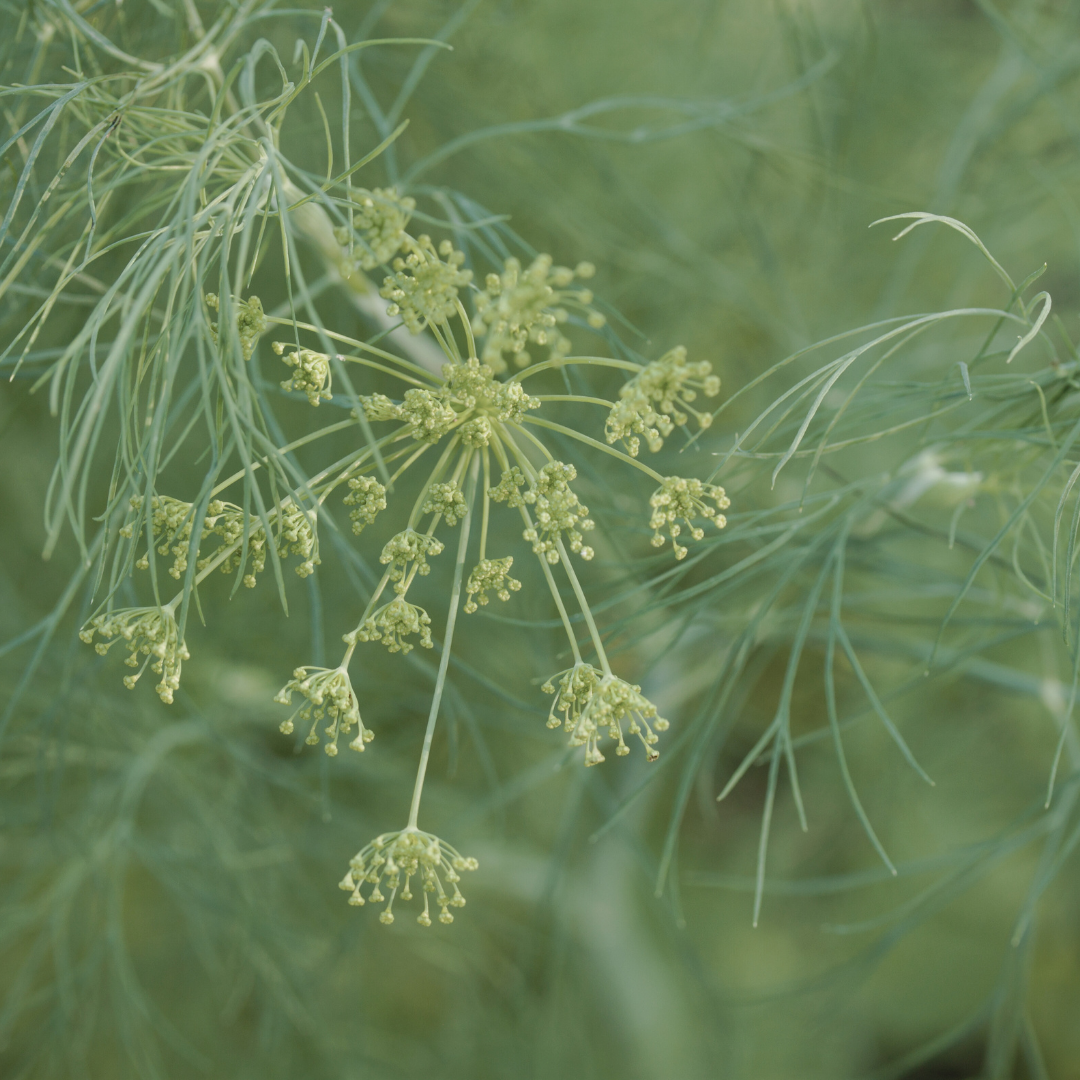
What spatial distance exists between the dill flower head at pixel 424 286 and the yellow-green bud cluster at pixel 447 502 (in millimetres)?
74

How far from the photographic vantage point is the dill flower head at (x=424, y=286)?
1.30 ft

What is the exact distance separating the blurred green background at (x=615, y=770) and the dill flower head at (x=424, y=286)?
294 mm

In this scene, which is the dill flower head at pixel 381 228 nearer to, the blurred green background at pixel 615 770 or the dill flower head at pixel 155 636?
the dill flower head at pixel 155 636

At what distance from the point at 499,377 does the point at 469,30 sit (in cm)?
62

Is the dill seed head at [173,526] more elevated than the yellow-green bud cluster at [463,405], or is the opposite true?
the yellow-green bud cluster at [463,405]

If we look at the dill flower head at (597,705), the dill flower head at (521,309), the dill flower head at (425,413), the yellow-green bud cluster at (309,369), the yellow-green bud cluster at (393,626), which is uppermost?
the dill flower head at (521,309)

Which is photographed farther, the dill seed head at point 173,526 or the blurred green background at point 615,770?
the blurred green background at point 615,770

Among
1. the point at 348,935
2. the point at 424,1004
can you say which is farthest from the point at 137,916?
the point at 348,935

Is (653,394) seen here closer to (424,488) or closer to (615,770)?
(424,488)

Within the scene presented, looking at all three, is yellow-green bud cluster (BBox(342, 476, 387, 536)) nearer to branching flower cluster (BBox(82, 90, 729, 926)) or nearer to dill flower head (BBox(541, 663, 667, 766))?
branching flower cluster (BBox(82, 90, 729, 926))

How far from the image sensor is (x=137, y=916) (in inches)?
79.1

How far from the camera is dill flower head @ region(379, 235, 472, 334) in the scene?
0.40m

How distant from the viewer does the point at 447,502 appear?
44 centimetres

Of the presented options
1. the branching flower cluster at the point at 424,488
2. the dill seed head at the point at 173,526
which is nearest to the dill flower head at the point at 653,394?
the branching flower cluster at the point at 424,488
